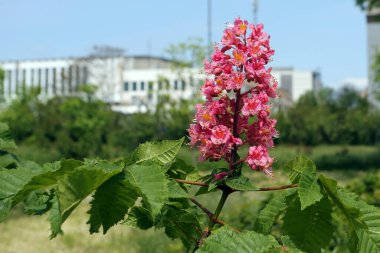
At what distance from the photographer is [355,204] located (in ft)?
6.17

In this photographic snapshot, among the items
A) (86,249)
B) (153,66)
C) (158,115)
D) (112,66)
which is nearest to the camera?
(86,249)

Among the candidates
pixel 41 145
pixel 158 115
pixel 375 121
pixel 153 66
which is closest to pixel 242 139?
pixel 41 145

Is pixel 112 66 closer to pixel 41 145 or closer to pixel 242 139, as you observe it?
pixel 41 145

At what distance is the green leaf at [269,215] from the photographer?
7.15 feet

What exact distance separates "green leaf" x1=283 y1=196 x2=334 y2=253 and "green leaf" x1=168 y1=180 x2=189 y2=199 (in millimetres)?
328

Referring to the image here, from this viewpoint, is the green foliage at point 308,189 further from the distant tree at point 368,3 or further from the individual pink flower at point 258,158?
the distant tree at point 368,3

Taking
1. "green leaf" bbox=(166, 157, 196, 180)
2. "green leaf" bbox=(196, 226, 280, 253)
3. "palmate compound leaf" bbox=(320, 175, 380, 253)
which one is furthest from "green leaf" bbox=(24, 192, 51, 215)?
"palmate compound leaf" bbox=(320, 175, 380, 253)

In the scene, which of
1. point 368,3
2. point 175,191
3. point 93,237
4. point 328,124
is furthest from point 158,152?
point 328,124

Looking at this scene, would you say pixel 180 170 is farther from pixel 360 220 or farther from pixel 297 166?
pixel 360 220

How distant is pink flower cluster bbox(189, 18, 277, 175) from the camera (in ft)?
6.68

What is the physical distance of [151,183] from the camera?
173cm

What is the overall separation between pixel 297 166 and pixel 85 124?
27571 millimetres

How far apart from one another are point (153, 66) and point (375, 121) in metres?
54.2

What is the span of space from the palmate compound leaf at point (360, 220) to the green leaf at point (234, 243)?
0.76ft
